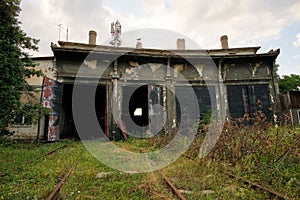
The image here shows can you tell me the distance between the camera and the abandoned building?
375 inches

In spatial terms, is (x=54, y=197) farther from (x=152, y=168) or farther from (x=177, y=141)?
(x=177, y=141)

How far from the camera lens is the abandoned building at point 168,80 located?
31.3 feet

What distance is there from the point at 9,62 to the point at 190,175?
621cm

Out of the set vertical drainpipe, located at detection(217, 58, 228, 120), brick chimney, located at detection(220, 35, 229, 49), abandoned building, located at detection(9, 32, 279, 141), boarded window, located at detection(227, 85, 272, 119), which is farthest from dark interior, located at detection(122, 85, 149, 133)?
brick chimney, located at detection(220, 35, 229, 49)

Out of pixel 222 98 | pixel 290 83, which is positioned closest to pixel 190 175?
pixel 222 98

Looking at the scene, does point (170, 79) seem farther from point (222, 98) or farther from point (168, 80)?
point (222, 98)

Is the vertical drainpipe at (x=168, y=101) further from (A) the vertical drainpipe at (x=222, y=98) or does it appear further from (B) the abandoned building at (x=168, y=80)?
(A) the vertical drainpipe at (x=222, y=98)

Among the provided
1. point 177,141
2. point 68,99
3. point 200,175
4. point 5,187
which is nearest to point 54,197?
point 5,187

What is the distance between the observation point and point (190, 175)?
146 inches

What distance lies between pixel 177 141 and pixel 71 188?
424 centimetres

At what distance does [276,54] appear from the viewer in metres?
10.1

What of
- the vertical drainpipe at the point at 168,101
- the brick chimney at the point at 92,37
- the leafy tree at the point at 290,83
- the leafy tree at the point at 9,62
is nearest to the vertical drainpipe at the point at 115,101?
the vertical drainpipe at the point at 168,101

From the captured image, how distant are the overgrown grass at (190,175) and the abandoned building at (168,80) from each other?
4872 millimetres

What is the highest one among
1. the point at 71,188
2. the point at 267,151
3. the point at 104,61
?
the point at 104,61
